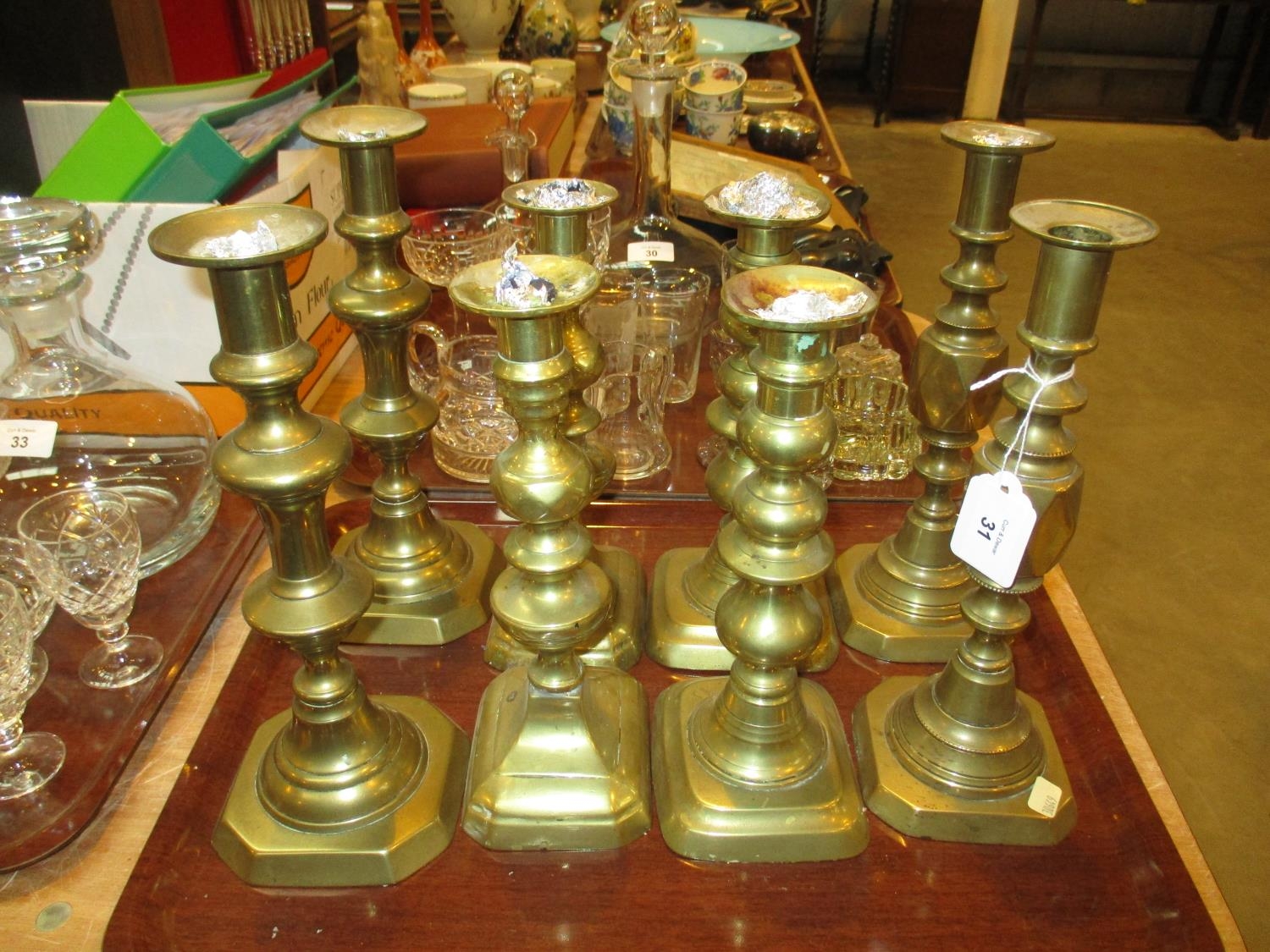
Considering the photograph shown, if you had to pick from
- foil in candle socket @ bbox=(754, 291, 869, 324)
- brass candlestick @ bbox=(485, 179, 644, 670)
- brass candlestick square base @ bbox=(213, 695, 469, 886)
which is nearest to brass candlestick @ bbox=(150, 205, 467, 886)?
brass candlestick square base @ bbox=(213, 695, 469, 886)

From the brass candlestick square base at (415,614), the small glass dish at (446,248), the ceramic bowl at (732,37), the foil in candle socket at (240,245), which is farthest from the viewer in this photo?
the ceramic bowl at (732,37)

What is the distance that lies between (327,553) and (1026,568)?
15.6 inches

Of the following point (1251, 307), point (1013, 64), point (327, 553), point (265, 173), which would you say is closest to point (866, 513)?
point (327, 553)

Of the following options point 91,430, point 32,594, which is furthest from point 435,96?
point 32,594

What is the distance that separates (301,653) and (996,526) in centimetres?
40

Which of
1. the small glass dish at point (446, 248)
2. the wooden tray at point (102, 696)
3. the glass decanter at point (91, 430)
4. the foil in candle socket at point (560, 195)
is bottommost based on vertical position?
the wooden tray at point (102, 696)

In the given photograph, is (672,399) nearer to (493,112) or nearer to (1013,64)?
(493,112)

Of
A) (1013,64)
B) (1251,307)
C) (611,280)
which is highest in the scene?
(611,280)

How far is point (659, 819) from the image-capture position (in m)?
0.61

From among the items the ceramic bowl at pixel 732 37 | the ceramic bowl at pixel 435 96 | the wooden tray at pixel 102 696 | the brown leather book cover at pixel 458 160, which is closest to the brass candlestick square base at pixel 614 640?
the wooden tray at pixel 102 696

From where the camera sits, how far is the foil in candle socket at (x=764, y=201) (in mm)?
650

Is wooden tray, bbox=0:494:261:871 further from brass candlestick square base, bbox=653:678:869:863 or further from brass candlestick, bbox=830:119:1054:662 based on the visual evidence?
brass candlestick, bbox=830:119:1054:662

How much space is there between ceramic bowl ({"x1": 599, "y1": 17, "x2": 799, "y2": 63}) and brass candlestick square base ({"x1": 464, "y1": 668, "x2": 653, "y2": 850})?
68.0 inches

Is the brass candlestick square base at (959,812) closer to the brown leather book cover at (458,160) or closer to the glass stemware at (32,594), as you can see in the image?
the glass stemware at (32,594)
